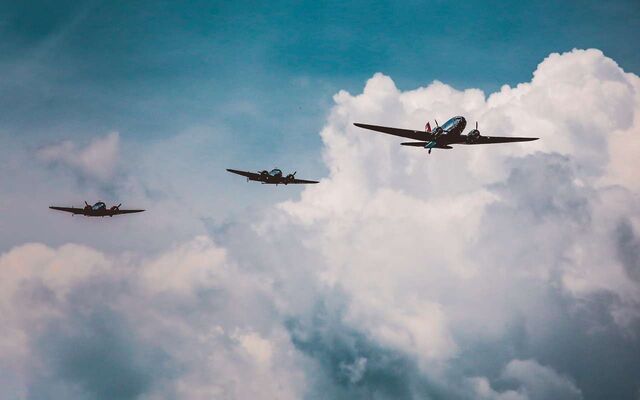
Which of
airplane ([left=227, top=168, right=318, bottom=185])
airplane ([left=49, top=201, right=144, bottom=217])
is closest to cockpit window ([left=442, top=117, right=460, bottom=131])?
airplane ([left=227, top=168, right=318, bottom=185])

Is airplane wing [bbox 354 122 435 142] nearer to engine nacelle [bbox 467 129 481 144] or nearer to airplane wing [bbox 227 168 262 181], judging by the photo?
engine nacelle [bbox 467 129 481 144]

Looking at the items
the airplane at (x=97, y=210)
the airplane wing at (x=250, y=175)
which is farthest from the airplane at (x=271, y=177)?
the airplane at (x=97, y=210)

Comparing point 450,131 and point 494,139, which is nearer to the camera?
point 450,131

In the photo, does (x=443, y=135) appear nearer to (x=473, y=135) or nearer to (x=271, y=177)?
(x=473, y=135)

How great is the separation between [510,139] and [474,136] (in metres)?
10.1

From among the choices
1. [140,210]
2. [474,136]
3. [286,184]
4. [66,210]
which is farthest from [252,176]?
[474,136]

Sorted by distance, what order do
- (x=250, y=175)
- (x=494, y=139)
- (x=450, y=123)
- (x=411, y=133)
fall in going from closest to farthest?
(x=450, y=123) < (x=411, y=133) < (x=494, y=139) < (x=250, y=175)

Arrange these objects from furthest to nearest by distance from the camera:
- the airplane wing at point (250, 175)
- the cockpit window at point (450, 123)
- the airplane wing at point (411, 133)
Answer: the airplane wing at point (250, 175) < the airplane wing at point (411, 133) < the cockpit window at point (450, 123)

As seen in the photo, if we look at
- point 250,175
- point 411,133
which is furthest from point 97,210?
point 411,133

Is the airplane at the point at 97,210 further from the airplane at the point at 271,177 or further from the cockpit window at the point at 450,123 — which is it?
the cockpit window at the point at 450,123

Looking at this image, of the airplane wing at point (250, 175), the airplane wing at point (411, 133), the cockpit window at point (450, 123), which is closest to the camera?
the cockpit window at point (450, 123)

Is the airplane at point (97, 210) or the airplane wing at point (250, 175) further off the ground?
the airplane wing at point (250, 175)

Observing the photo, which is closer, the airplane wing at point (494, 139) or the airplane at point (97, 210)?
the airplane wing at point (494, 139)

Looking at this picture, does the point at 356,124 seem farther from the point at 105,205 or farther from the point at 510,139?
the point at 105,205
